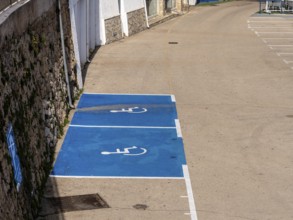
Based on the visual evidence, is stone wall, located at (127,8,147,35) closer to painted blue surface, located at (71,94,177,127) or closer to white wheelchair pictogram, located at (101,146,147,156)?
painted blue surface, located at (71,94,177,127)

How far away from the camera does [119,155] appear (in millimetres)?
16875

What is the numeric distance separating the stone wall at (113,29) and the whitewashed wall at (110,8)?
0.28 metres

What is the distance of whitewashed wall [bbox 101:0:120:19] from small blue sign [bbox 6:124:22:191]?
78.9 ft

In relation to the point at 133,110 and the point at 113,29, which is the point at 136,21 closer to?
the point at 113,29

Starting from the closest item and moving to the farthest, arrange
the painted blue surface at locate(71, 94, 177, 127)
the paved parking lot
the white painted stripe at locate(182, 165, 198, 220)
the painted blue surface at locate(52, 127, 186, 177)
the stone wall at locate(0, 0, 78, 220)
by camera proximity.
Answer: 1. the stone wall at locate(0, 0, 78, 220)
2. the white painted stripe at locate(182, 165, 198, 220)
3. the painted blue surface at locate(52, 127, 186, 177)
4. the painted blue surface at locate(71, 94, 177, 127)
5. the paved parking lot

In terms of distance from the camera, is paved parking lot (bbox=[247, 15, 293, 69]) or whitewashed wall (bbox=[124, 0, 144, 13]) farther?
whitewashed wall (bbox=[124, 0, 144, 13])

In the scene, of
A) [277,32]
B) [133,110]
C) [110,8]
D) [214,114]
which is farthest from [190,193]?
[277,32]

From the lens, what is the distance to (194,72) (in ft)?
91.7

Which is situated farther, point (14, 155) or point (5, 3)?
point (5, 3)

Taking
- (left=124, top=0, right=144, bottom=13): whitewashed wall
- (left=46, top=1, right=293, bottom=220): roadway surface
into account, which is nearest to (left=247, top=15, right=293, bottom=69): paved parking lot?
(left=46, top=1, right=293, bottom=220): roadway surface

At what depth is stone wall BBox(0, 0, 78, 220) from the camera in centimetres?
1109

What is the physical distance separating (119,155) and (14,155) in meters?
5.75

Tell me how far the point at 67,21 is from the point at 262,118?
8907 millimetres

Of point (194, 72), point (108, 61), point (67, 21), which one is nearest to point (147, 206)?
point (67, 21)
